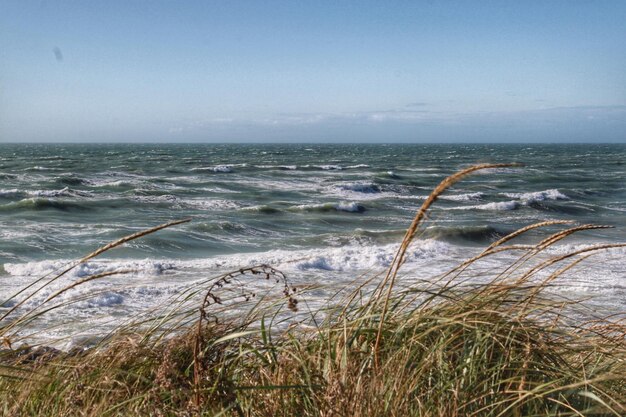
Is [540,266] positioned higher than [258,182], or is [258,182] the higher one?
[540,266]

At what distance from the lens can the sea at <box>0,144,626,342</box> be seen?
27.5ft

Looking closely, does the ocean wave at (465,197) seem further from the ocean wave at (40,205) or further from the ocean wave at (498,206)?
the ocean wave at (40,205)

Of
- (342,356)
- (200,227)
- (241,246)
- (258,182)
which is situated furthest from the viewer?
(258,182)

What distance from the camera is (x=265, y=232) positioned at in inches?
651

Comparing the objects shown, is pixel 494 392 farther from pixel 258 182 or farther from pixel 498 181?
pixel 498 181

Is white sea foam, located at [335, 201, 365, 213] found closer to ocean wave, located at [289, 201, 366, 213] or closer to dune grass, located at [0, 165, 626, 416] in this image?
ocean wave, located at [289, 201, 366, 213]

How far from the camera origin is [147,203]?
902 inches

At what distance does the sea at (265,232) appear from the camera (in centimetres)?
838

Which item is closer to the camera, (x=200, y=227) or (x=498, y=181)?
(x=200, y=227)

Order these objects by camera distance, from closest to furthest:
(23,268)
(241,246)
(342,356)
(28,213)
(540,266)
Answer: (342,356) → (540,266) → (23,268) → (241,246) → (28,213)

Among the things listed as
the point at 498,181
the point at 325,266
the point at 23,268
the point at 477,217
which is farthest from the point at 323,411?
the point at 498,181

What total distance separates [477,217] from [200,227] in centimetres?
934

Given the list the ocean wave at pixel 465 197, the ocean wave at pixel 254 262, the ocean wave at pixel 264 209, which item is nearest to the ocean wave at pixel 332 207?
the ocean wave at pixel 264 209

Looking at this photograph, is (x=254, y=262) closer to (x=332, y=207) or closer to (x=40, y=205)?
(x=332, y=207)
